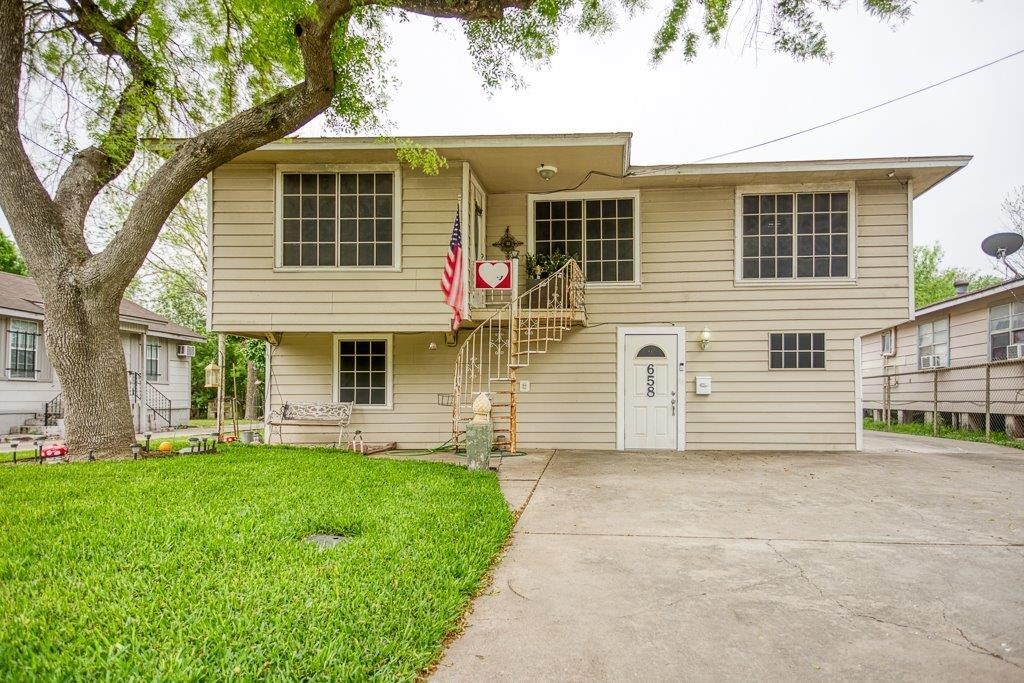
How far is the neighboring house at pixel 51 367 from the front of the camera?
13.6 meters

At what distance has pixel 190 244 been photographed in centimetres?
1714

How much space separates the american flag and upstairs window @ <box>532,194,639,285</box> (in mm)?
2056

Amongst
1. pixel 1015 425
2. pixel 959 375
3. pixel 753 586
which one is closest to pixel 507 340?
pixel 753 586

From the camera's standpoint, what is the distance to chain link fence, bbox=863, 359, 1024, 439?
11789mm

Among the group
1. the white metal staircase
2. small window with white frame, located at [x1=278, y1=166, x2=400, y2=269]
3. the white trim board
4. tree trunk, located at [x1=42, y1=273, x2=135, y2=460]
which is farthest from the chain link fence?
tree trunk, located at [x1=42, y1=273, x2=135, y2=460]

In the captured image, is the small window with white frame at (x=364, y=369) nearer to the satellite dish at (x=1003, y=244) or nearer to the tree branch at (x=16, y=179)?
the tree branch at (x=16, y=179)

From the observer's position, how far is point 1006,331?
12.6 m

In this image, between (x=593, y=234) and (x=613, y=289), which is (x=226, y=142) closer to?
(x=593, y=234)

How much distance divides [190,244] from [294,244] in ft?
34.4

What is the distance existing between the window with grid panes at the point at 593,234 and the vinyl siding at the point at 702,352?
29 cm

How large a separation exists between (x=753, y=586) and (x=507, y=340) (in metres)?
6.61

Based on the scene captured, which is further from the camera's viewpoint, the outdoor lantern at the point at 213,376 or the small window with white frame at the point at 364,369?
the outdoor lantern at the point at 213,376

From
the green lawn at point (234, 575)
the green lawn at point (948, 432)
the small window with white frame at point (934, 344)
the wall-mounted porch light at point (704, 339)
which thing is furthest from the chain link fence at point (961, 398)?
the green lawn at point (234, 575)

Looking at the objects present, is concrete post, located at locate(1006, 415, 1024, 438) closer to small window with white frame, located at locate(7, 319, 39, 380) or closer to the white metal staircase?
the white metal staircase
